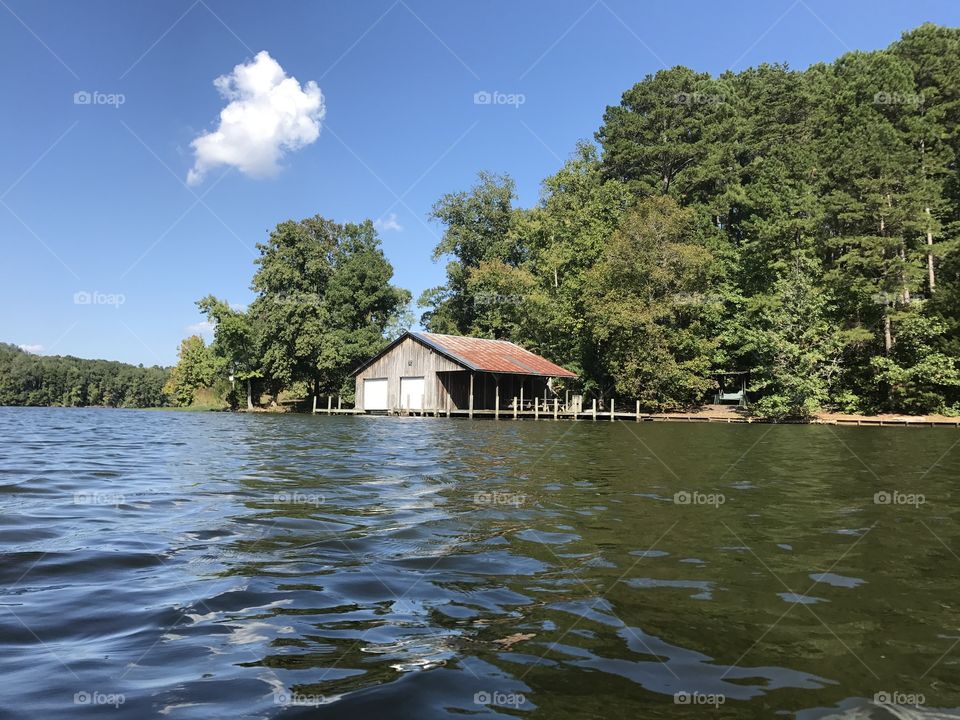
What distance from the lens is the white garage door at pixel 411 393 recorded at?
43.5 m

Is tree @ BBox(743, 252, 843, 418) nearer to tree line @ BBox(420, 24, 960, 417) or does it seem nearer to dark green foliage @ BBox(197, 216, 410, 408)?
tree line @ BBox(420, 24, 960, 417)

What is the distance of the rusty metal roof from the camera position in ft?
130

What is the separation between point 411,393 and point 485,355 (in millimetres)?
6087

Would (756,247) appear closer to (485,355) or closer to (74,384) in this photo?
(485,355)

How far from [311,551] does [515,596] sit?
2.12 metres

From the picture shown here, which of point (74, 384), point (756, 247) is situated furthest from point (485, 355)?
point (74, 384)

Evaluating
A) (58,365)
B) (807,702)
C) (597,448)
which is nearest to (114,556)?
(807,702)

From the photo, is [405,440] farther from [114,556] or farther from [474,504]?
[114,556]

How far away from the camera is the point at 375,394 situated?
47062 mm

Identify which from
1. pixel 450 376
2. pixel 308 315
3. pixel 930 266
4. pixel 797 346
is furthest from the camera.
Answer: pixel 308 315

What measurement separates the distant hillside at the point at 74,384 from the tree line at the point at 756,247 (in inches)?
3112

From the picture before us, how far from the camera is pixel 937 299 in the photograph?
3631cm

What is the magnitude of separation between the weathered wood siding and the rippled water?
32283 millimetres

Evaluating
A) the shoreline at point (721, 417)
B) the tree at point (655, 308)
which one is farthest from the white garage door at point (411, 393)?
the tree at point (655, 308)
